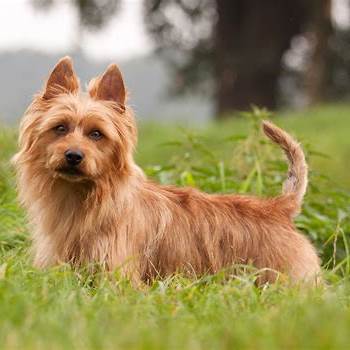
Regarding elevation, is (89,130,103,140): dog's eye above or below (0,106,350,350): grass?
above

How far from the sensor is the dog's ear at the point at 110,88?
5691mm

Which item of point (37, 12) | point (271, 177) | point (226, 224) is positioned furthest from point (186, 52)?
point (226, 224)

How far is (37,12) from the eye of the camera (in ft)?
66.2

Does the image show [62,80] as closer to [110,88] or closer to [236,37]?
[110,88]

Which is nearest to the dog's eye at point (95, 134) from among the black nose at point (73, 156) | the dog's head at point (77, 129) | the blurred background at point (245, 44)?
the dog's head at point (77, 129)

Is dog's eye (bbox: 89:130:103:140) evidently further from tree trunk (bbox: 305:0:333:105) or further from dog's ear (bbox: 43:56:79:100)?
tree trunk (bbox: 305:0:333:105)

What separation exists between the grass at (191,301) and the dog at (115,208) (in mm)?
276

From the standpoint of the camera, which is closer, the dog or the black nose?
the black nose

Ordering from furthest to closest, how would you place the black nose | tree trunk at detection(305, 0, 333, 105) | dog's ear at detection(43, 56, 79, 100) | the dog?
1. tree trunk at detection(305, 0, 333, 105)
2. dog's ear at detection(43, 56, 79, 100)
3. the dog
4. the black nose

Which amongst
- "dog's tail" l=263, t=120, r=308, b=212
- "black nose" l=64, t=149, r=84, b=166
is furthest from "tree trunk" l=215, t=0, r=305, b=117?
"black nose" l=64, t=149, r=84, b=166

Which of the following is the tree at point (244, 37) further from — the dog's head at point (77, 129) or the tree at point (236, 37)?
the dog's head at point (77, 129)

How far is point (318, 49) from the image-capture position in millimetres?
20297

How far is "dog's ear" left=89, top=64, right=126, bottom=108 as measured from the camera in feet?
18.7

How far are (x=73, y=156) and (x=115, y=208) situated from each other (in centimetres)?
51
